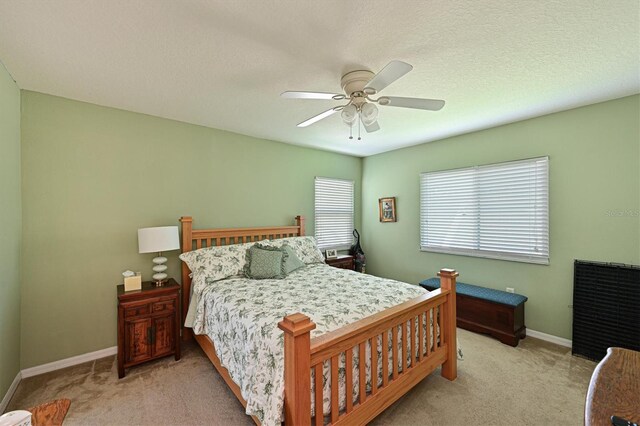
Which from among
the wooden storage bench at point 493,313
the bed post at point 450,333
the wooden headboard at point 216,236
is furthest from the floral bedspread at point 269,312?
the wooden storage bench at point 493,313

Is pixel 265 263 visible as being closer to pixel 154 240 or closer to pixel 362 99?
pixel 154 240

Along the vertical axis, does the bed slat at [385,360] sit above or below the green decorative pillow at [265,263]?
below

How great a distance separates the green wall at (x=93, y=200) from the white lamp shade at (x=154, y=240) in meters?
0.40

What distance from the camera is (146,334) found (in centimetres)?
252

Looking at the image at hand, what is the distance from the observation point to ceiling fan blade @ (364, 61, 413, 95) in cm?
146

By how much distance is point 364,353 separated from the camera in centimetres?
169

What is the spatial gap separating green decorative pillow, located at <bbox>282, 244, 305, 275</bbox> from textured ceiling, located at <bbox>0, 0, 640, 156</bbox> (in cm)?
165

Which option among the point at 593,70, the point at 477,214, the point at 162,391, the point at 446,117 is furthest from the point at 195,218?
the point at 593,70

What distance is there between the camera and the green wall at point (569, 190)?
2602 mm

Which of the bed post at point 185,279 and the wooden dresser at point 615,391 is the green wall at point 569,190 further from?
the bed post at point 185,279

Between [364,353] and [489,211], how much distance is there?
9.30ft

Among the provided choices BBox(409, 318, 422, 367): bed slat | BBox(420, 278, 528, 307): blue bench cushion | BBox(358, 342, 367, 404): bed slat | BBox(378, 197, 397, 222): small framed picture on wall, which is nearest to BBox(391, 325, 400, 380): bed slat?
BBox(409, 318, 422, 367): bed slat

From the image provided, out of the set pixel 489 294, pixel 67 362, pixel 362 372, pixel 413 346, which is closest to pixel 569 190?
pixel 489 294

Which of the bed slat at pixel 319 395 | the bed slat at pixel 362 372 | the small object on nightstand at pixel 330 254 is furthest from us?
the small object on nightstand at pixel 330 254
